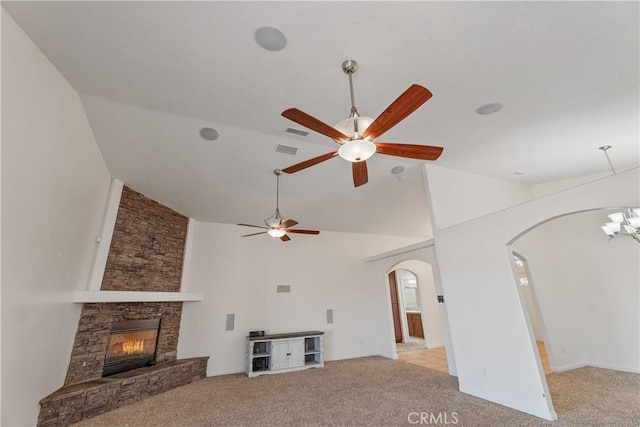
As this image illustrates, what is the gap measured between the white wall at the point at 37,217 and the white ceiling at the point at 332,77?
0.30m

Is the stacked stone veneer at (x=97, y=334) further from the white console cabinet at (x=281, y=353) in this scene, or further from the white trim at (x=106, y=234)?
the white console cabinet at (x=281, y=353)

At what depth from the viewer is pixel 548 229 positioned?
575 centimetres

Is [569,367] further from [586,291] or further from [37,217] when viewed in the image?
[37,217]

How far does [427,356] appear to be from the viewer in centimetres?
679

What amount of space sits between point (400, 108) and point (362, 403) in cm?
406

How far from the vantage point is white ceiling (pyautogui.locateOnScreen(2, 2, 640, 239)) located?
2.16m

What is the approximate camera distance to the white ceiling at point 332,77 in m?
2.16

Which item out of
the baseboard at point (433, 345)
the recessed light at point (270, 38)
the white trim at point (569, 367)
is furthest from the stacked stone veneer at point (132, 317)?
the white trim at point (569, 367)

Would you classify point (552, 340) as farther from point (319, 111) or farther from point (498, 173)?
point (319, 111)

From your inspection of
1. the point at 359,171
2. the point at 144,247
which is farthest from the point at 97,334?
the point at 359,171

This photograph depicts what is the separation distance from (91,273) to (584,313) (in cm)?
887

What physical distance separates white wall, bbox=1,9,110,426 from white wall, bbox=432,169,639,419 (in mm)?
5479

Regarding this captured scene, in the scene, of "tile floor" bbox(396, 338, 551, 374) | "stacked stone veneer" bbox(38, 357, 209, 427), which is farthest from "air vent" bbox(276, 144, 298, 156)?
"tile floor" bbox(396, 338, 551, 374)

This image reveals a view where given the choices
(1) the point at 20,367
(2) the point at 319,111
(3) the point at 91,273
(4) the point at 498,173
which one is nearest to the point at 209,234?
(3) the point at 91,273
